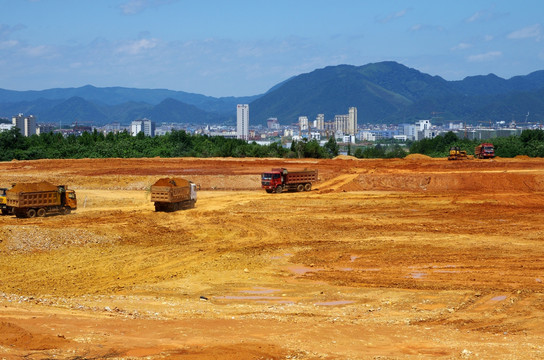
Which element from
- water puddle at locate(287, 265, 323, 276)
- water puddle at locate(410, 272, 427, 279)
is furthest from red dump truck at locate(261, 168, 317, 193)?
water puddle at locate(410, 272, 427, 279)

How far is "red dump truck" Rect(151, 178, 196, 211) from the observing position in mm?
41656

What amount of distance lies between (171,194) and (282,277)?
56.4ft

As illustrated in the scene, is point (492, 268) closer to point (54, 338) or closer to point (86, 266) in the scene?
point (86, 266)

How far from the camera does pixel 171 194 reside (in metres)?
41.6

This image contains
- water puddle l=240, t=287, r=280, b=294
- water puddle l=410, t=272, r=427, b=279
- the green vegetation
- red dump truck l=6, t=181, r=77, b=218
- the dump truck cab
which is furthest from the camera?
the green vegetation

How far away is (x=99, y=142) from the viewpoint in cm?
10206

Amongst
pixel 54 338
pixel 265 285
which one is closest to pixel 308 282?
pixel 265 285

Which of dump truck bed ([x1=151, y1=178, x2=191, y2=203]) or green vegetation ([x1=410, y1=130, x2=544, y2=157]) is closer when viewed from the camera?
dump truck bed ([x1=151, y1=178, x2=191, y2=203])

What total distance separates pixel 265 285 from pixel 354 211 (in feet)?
68.2

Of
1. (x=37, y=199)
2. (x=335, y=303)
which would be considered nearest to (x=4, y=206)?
(x=37, y=199)

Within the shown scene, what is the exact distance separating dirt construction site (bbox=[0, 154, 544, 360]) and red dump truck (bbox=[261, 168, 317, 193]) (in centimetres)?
89

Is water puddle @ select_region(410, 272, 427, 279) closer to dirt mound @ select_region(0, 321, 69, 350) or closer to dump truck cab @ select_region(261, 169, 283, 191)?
dirt mound @ select_region(0, 321, 69, 350)

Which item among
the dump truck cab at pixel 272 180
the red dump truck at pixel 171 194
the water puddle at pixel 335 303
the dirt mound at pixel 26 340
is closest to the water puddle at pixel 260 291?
the water puddle at pixel 335 303

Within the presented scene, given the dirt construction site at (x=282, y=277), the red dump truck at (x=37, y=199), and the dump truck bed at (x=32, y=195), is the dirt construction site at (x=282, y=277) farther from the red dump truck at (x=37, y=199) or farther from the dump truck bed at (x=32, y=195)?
the dump truck bed at (x=32, y=195)
